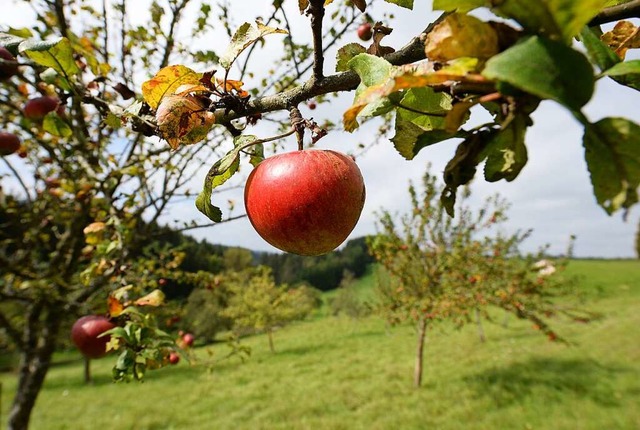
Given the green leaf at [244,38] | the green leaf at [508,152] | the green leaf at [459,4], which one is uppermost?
the green leaf at [244,38]

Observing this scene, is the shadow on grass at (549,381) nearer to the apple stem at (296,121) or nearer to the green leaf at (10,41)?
the apple stem at (296,121)

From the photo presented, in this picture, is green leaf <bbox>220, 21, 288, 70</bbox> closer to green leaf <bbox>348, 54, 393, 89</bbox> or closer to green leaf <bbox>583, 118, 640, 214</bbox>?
green leaf <bbox>348, 54, 393, 89</bbox>

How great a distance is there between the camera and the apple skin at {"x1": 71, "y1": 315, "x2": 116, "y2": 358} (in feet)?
5.98

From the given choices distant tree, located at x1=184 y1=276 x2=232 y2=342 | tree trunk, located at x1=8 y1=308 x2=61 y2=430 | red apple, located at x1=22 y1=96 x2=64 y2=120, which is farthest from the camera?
distant tree, located at x1=184 y1=276 x2=232 y2=342

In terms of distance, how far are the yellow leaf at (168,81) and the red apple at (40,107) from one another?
3.88 feet

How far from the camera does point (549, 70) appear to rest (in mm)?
362

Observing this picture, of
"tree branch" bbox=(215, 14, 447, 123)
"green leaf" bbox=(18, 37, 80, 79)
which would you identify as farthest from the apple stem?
"green leaf" bbox=(18, 37, 80, 79)

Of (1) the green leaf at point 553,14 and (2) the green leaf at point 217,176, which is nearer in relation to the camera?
(1) the green leaf at point 553,14

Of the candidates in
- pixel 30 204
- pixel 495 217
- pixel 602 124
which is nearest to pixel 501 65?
pixel 602 124

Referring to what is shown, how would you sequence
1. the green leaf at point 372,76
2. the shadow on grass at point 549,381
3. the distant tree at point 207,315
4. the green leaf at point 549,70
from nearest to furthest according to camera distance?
1. the green leaf at point 549,70
2. the green leaf at point 372,76
3. the shadow on grass at point 549,381
4. the distant tree at point 207,315

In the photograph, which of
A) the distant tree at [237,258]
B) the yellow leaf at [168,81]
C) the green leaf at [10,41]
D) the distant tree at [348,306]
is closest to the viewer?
the yellow leaf at [168,81]

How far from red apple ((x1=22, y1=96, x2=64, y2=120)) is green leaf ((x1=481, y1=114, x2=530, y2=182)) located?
6.30 ft

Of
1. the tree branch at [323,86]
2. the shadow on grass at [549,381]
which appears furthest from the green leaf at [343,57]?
the shadow on grass at [549,381]

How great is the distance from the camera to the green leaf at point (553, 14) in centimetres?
38
